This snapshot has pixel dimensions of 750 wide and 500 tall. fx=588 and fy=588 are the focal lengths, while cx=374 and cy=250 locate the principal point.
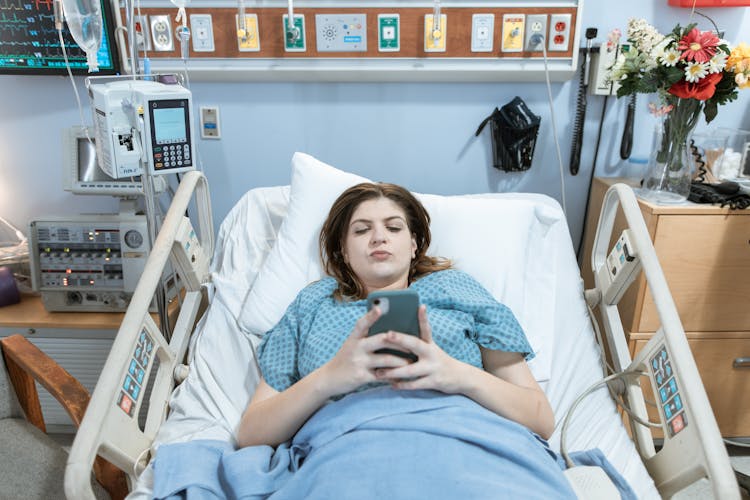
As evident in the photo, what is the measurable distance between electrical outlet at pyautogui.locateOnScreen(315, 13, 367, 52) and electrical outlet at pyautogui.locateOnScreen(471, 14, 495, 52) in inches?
14.9

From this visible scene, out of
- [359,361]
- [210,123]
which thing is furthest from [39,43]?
[359,361]

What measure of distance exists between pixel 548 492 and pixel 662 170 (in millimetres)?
1259

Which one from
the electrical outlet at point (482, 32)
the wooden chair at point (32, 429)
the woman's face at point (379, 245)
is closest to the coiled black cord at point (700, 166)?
the electrical outlet at point (482, 32)

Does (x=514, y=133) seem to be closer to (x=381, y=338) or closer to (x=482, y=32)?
(x=482, y=32)

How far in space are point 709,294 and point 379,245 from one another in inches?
47.7

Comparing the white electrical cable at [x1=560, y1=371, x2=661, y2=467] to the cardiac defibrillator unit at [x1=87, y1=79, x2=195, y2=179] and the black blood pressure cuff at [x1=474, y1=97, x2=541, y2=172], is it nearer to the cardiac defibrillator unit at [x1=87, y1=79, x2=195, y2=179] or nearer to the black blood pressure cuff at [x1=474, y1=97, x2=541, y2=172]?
the black blood pressure cuff at [x1=474, y1=97, x2=541, y2=172]

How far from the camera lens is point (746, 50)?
171 centimetres

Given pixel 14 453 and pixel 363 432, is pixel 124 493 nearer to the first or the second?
pixel 14 453

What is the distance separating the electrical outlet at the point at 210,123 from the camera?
2.22m

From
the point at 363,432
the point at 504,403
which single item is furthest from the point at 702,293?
the point at 363,432

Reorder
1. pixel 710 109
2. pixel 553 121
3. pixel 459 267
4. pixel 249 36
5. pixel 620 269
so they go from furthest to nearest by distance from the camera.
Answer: pixel 553 121 → pixel 249 36 → pixel 710 109 → pixel 459 267 → pixel 620 269

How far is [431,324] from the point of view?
1.33 meters

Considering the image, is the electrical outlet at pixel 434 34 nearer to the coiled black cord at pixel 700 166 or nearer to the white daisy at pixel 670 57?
the white daisy at pixel 670 57

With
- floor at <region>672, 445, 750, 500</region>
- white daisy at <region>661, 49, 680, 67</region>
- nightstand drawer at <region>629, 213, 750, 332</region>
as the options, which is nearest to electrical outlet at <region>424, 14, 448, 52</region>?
white daisy at <region>661, 49, 680, 67</region>
